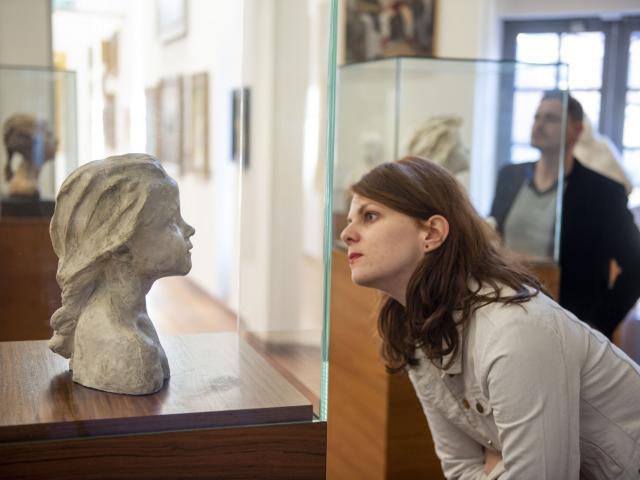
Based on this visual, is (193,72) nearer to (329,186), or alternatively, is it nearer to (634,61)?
(329,186)

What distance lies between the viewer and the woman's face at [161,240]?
1.58 meters

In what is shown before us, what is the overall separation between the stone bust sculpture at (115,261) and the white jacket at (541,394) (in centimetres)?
67

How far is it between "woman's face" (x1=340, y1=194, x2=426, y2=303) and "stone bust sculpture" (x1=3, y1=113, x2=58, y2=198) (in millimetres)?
756

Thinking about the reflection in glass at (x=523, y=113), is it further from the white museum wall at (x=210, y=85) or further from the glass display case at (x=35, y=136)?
the glass display case at (x=35, y=136)

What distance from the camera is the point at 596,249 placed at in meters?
3.56

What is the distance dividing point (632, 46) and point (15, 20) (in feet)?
16.4

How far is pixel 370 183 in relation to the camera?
1966 mm

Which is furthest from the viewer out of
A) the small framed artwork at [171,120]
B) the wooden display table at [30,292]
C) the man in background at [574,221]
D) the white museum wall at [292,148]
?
the white museum wall at [292,148]

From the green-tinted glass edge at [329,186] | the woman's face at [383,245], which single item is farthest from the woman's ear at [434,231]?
the green-tinted glass edge at [329,186]

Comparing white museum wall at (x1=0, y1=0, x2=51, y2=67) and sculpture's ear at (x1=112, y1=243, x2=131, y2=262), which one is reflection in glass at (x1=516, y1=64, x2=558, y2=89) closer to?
white museum wall at (x1=0, y1=0, x2=51, y2=67)

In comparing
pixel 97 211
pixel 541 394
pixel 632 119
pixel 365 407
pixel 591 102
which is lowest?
pixel 365 407

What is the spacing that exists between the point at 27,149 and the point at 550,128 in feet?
7.30

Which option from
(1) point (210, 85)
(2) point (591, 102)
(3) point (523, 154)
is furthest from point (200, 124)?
(2) point (591, 102)

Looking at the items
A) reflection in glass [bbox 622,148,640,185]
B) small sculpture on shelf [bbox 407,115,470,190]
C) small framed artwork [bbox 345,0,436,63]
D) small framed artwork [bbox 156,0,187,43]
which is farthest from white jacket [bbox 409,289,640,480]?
small framed artwork [bbox 345,0,436,63]
